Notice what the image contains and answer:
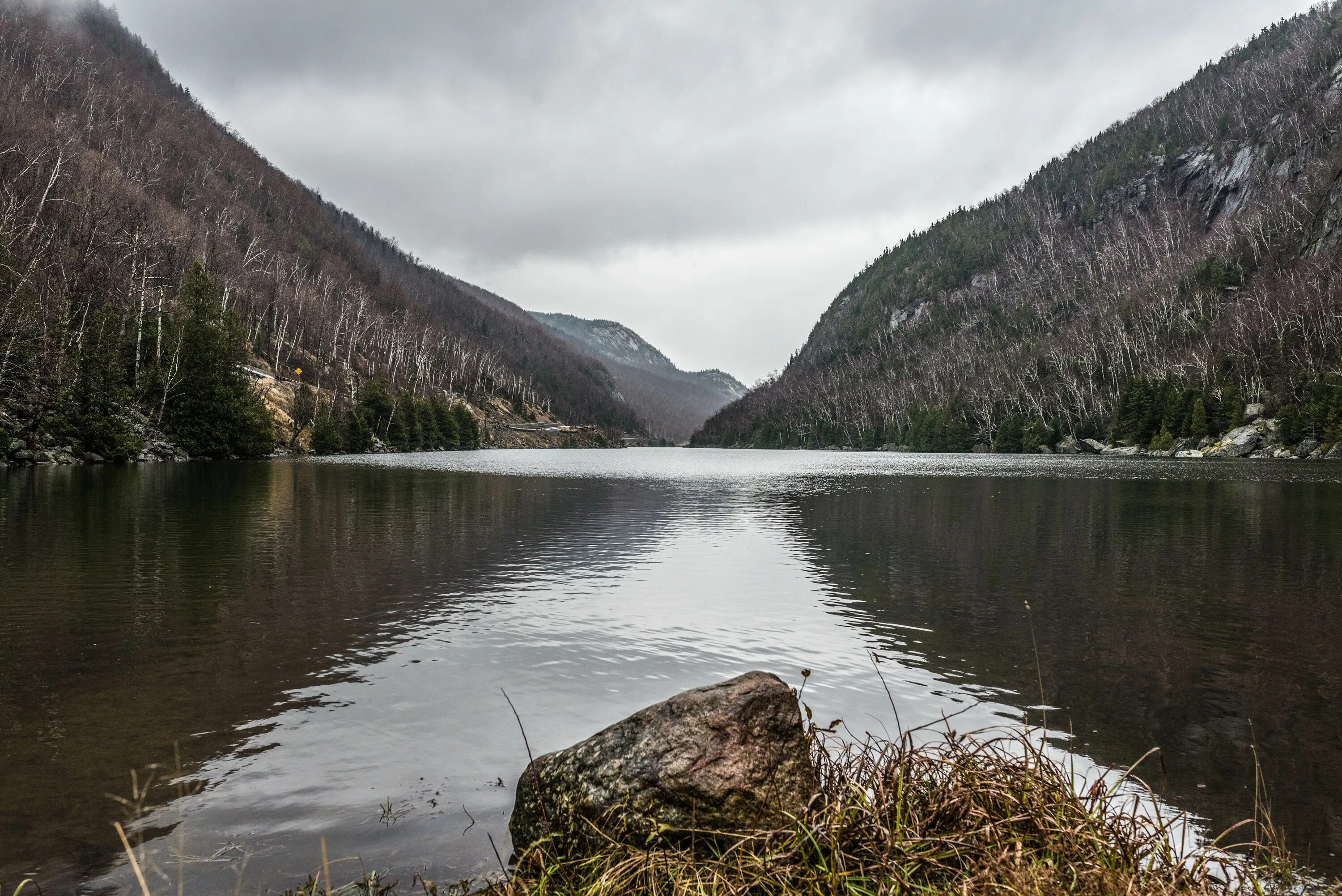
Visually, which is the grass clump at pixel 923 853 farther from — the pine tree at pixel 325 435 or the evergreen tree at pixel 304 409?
the evergreen tree at pixel 304 409

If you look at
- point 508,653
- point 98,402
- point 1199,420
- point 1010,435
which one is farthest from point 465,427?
point 508,653

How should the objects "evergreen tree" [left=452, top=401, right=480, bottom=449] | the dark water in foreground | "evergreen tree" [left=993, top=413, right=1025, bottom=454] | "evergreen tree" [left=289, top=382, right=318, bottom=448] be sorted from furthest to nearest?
"evergreen tree" [left=452, top=401, right=480, bottom=449], "evergreen tree" [left=993, top=413, right=1025, bottom=454], "evergreen tree" [left=289, top=382, right=318, bottom=448], the dark water in foreground

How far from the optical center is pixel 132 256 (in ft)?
259

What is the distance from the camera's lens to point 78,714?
8164mm

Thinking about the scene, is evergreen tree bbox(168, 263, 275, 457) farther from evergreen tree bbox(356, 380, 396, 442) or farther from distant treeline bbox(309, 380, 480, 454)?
evergreen tree bbox(356, 380, 396, 442)

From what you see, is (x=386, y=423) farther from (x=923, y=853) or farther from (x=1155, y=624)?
(x=923, y=853)

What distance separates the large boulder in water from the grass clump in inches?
4.9

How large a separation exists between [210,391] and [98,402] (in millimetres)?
15598

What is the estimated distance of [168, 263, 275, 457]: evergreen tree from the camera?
232 ft

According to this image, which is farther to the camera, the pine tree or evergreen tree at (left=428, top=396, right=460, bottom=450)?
evergreen tree at (left=428, top=396, right=460, bottom=450)

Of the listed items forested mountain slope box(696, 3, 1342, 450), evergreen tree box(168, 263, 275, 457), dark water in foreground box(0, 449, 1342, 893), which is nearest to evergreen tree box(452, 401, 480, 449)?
evergreen tree box(168, 263, 275, 457)

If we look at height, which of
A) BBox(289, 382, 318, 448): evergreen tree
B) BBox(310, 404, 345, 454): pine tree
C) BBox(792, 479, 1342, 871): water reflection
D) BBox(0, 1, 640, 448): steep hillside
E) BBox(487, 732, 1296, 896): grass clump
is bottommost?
BBox(792, 479, 1342, 871): water reflection

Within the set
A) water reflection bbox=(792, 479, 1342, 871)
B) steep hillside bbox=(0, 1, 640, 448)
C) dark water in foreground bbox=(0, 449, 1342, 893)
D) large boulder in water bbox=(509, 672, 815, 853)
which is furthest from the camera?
steep hillside bbox=(0, 1, 640, 448)

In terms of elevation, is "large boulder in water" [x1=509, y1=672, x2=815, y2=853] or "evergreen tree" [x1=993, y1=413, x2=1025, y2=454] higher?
"evergreen tree" [x1=993, y1=413, x2=1025, y2=454]
